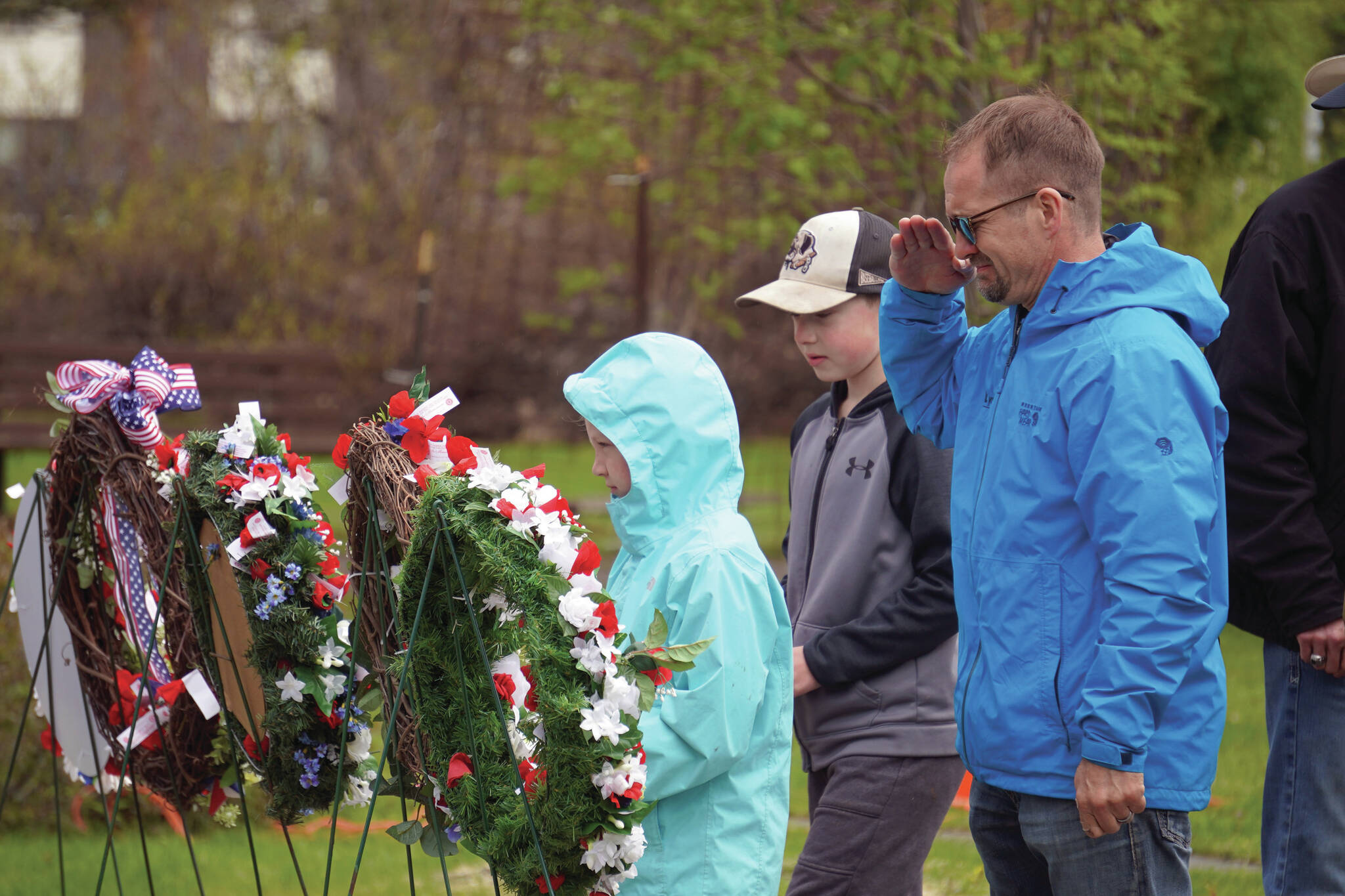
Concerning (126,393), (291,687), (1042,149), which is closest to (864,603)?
(1042,149)

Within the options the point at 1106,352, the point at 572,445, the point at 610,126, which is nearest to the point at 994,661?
the point at 1106,352

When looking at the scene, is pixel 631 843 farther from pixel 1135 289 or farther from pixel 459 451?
pixel 1135 289

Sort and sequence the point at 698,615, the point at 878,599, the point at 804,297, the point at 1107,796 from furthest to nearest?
the point at 804,297 → the point at 878,599 → the point at 698,615 → the point at 1107,796

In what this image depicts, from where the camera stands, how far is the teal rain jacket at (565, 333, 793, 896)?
243cm

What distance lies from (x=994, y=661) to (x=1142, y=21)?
6.05 metres

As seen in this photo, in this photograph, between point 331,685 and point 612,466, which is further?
point 331,685

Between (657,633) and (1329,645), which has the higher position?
(657,633)

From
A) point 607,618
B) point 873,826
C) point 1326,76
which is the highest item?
point 1326,76

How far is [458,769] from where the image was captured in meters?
2.34

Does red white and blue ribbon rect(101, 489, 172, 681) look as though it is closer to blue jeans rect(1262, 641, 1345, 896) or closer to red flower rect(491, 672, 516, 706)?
red flower rect(491, 672, 516, 706)

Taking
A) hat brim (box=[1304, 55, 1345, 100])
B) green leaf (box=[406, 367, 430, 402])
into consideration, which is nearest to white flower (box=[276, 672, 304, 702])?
green leaf (box=[406, 367, 430, 402])

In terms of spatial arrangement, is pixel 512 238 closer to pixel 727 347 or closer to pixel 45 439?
pixel 727 347

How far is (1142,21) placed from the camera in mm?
7309

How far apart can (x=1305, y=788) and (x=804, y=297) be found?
4.95 ft
